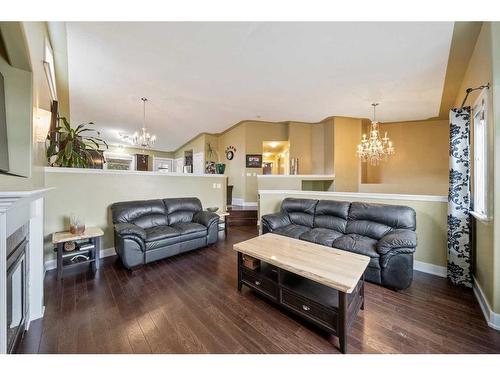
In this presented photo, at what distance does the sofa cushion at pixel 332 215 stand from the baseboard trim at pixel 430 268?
3.47 feet

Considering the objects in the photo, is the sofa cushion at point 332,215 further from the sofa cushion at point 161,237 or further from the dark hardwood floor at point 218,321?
the sofa cushion at point 161,237

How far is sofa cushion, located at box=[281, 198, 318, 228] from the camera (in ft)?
11.1

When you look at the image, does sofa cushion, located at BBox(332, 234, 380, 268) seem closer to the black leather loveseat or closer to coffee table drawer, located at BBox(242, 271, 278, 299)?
the black leather loveseat

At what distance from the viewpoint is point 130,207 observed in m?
3.14

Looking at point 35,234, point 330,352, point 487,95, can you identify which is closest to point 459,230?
point 487,95

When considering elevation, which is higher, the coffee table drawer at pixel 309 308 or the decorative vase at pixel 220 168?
the decorative vase at pixel 220 168

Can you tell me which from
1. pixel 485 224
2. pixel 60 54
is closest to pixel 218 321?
pixel 485 224

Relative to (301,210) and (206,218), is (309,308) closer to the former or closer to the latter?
(301,210)

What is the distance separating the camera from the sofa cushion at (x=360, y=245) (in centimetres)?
223

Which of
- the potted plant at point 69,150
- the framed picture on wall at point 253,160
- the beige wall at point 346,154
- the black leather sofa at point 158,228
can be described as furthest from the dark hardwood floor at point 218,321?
the framed picture on wall at point 253,160

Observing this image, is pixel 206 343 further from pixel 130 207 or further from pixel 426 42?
pixel 426 42

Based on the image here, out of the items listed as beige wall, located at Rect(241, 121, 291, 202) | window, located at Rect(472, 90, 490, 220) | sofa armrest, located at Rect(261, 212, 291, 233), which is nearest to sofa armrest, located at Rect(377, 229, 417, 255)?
window, located at Rect(472, 90, 490, 220)

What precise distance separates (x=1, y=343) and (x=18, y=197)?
0.82m

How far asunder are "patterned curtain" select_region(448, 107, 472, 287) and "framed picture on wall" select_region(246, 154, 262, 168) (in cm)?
451
